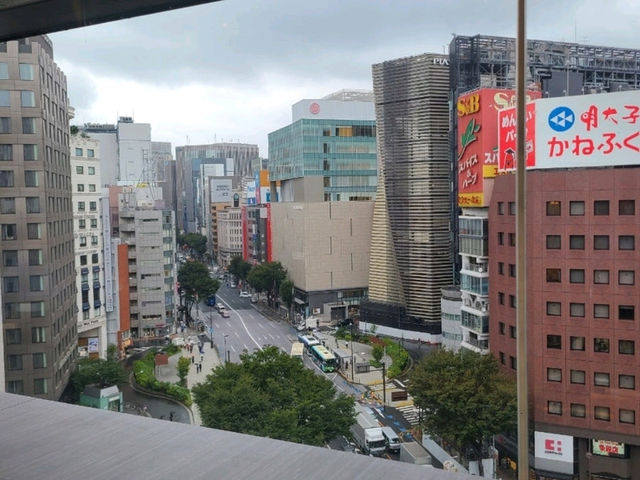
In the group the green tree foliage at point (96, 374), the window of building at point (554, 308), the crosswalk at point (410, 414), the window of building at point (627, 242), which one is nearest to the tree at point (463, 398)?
the crosswalk at point (410, 414)

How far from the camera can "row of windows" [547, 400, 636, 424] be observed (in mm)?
3629

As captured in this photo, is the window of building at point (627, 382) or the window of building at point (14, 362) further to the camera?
the window of building at point (14, 362)

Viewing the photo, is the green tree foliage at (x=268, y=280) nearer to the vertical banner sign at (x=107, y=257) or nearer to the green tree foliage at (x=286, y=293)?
the green tree foliage at (x=286, y=293)

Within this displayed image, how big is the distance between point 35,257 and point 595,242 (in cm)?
383

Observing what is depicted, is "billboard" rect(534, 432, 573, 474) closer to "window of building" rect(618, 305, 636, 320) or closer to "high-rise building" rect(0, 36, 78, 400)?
"window of building" rect(618, 305, 636, 320)

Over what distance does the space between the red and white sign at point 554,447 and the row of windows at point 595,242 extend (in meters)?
1.20

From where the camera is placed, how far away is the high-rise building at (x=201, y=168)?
19141 millimetres

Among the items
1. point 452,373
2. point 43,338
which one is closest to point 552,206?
point 452,373

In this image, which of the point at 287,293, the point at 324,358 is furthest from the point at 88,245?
the point at 287,293

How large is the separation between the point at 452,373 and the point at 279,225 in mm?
9927

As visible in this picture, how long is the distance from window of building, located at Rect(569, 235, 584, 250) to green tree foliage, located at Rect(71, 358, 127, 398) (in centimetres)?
367

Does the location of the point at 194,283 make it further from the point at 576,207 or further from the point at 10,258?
the point at 576,207

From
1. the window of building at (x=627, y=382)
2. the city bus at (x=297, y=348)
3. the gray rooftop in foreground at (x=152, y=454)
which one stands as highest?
the gray rooftop in foreground at (x=152, y=454)

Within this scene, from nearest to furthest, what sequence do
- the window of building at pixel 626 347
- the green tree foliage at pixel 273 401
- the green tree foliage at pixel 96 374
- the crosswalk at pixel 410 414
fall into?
the green tree foliage at pixel 273 401 < the window of building at pixel 626 347 < the crosswalk at pixel 410 414 < the green tree foliage at pixel 96 374
